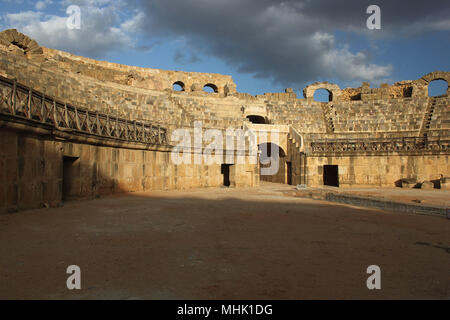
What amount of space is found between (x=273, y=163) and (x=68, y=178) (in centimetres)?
1945

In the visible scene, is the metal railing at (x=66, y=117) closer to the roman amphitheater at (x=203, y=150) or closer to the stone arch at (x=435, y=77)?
the roman amphitheater at (x=203, y=150)

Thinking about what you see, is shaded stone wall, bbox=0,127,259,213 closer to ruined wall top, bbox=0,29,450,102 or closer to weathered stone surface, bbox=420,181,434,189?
weathered stone surface, bbox=420,181,434,189

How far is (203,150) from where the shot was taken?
67.8 feet

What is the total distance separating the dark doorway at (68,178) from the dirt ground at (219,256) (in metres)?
3.55

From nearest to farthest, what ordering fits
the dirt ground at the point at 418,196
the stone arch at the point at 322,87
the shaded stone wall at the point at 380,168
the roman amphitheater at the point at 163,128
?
the roman amphitheater at the point at 163,128 → the dirt ground at the point at 418,196 → the shaded stone wall at the point at 380,168 → the stone arch at the point at 322,87

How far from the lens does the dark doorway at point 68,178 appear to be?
41.9 ft

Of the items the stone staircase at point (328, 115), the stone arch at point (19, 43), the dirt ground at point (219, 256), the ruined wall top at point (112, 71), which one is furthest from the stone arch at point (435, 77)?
the stone arch at point (19, 43)

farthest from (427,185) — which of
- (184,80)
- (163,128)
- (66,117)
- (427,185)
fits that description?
(184,80)

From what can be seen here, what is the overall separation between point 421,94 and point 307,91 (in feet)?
37.5

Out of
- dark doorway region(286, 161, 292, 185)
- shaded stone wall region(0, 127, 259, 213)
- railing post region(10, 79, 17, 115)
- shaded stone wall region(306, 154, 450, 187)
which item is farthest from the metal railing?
shaded stone wall region(306, 154, 450, 187)

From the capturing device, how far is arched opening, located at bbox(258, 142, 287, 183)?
88.7ft

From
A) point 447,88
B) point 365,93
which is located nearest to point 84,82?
point 365,93

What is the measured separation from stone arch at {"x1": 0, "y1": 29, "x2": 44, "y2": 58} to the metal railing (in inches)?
434
